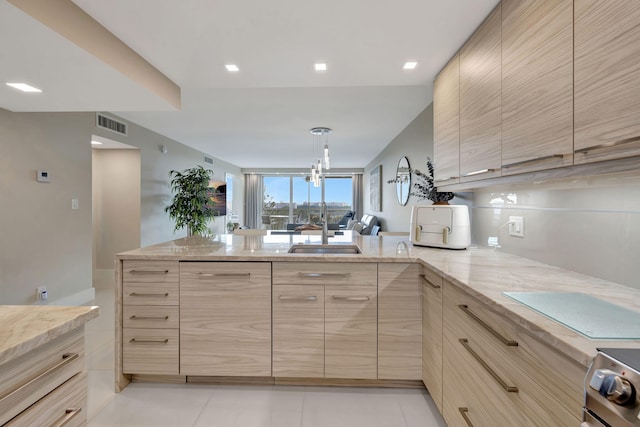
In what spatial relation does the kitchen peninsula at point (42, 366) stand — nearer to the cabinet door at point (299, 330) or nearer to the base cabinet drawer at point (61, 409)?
the base cabinet drawer at point (61, 409)

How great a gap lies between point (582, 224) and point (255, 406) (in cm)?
194

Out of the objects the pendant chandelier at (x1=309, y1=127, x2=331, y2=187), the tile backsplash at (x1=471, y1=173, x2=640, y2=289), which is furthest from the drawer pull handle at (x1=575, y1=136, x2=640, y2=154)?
the pendant chandelier at (x1=309, y1=127, x2=331, y2=187)

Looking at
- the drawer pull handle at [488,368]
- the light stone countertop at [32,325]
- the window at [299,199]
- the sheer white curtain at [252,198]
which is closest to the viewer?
the light stone countertop at [32,325]

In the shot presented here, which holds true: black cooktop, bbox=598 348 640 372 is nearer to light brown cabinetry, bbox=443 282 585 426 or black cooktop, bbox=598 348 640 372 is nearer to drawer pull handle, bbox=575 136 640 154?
light brown cabinetry, bbox=443 282 585 426

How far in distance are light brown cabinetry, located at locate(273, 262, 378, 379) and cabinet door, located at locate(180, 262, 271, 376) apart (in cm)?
9

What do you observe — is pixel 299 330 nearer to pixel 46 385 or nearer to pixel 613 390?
pixel 46 385

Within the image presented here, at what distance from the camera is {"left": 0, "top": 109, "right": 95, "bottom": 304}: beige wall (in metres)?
2.95

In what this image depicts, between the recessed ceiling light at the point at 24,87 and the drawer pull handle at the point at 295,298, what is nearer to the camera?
the drawer pull handle at the point at 295,298

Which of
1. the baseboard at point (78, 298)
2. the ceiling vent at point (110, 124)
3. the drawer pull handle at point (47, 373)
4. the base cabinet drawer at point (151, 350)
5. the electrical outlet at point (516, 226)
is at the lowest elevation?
the baseboard at point (78, 298)

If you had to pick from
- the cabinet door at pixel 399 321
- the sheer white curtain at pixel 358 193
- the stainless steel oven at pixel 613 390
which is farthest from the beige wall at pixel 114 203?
the sheer white curtain at pixel 358 193

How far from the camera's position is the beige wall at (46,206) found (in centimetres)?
295

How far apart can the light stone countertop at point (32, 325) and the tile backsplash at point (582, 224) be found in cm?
172

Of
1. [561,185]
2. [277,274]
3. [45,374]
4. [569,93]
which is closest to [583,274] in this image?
[561,185]

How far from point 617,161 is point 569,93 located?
12.0 inches
